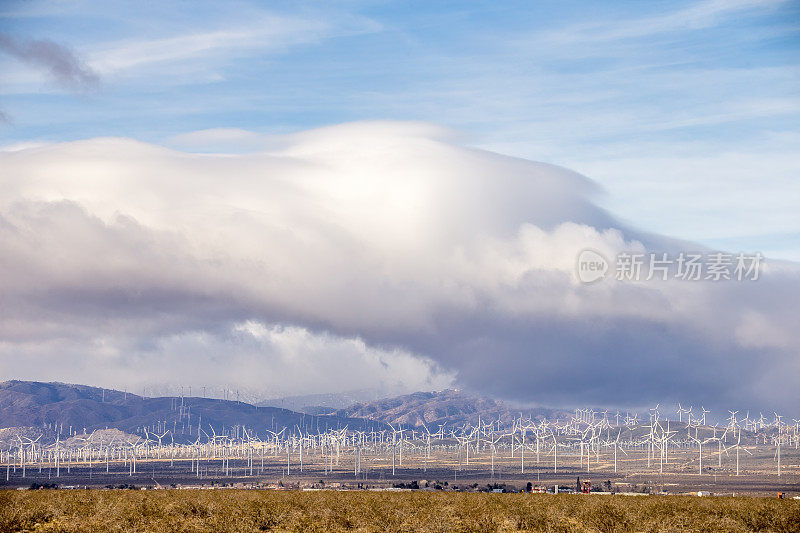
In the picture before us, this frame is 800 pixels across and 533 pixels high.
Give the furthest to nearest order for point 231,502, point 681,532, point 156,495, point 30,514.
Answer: point 156,495, point 231,502, point 30,514, point 681,532

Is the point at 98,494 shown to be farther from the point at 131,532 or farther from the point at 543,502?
the point at 543,502

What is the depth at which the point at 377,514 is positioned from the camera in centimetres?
8894

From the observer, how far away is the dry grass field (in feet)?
263

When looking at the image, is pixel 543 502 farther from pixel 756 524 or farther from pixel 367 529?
pixel 367 529

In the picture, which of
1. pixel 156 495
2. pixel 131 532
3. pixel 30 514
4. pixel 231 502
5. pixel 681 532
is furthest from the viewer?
pixel 156 495

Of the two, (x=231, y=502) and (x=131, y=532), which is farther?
(x=231, y=502)

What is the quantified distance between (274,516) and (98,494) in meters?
33.3

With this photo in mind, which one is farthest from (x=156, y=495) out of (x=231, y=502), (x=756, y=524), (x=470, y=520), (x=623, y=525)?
(x=756, y=524)

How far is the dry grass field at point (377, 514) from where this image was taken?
80.3m

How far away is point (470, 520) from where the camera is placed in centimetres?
8412

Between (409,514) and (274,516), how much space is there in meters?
13.1

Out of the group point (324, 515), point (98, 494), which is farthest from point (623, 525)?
point (98, 494)

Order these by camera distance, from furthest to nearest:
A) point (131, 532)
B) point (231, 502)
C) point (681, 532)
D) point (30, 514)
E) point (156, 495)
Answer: point (156, 495)
point (231, 502)
point (30, 514)
point (681, 532)
point (131, 532)

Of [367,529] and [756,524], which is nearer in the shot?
[367,529]
